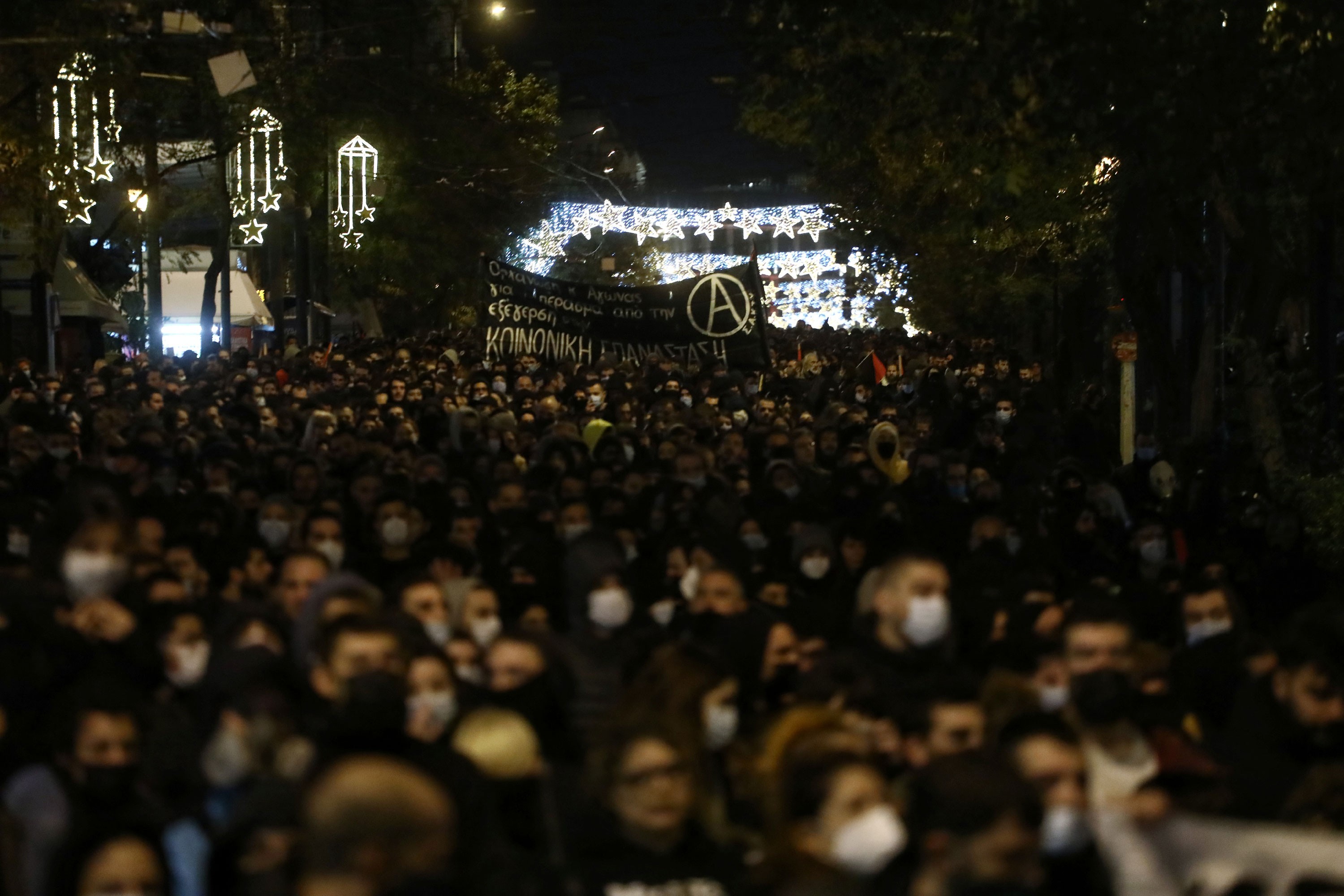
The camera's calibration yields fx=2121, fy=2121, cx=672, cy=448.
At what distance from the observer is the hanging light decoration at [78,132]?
25.1 meters

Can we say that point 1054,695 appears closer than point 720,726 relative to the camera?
No

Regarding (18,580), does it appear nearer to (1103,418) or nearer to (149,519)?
(149,519)

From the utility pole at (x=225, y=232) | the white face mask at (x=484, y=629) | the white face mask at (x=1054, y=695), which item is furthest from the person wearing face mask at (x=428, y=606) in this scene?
the utility pole at (x=225, y=232)

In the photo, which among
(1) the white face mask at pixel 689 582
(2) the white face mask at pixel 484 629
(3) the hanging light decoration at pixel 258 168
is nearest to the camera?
(2) the white face mask at pixel 484 629

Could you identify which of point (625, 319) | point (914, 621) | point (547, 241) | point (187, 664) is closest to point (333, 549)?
point (187, 664)

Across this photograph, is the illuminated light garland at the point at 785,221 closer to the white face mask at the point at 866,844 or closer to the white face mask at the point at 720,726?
the white face mask at the point at 720,726

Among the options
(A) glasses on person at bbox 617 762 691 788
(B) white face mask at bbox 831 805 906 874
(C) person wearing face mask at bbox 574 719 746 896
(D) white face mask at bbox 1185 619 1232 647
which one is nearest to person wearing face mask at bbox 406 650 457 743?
(C) person wearing face mask at bbox 574 719 746 896

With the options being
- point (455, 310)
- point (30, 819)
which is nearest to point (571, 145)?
point (455, 310)

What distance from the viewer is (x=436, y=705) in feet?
21.1

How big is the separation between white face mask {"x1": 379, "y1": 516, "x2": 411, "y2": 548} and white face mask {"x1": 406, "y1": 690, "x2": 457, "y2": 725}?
16.3 ft

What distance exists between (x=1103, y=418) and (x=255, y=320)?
34677mm

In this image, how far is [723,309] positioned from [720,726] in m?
20.9

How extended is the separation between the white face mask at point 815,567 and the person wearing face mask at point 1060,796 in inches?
212

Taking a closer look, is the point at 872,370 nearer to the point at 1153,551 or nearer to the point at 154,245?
the point at 154,245
